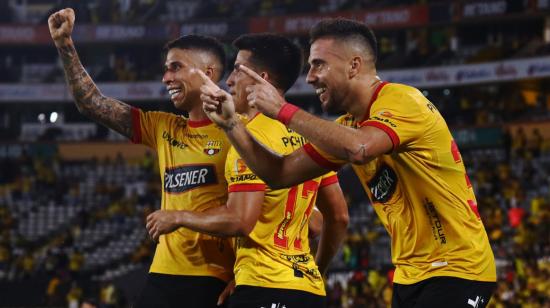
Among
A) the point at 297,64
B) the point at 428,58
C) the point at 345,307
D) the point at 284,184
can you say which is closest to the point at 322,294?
the point at 284,184

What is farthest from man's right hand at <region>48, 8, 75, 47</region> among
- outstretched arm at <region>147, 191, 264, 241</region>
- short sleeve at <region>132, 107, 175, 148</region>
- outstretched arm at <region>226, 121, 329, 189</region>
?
outstretched arm at <region>226, 121, 329, 189</region>

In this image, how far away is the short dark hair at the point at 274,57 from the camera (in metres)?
5.39

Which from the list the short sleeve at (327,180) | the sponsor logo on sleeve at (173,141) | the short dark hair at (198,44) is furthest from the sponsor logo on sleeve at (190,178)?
the short dark hair at (198,44)

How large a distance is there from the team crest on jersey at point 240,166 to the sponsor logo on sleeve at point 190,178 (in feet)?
1.77

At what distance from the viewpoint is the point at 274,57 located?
540cm

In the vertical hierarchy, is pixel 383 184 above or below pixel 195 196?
above

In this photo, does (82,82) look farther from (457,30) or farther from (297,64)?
(457,30)

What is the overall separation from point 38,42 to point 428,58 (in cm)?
1663

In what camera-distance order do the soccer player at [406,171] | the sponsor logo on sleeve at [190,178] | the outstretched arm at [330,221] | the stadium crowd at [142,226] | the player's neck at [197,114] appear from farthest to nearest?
the stadium crowd at [142,226] → the player's neck at [197,114] → the outstretched arm at [330,221] → the sponsor logo on sleeve at [190,178] → the soccer player at [406,171]

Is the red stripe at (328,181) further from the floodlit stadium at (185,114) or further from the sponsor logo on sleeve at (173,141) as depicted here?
the floodlit stadium at (185,114)

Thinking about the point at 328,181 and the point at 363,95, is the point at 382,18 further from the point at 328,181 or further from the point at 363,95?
the point at 363,95

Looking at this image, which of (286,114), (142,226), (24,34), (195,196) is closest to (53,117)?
(24,34)

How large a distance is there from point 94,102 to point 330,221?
1.67m

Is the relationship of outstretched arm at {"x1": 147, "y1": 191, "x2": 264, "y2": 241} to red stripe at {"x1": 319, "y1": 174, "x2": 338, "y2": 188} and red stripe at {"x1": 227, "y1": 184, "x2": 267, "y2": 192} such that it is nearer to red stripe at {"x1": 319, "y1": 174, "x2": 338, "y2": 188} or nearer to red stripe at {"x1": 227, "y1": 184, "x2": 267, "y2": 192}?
red stripe at {"x1": 227, "y1": 184, "x2": 267, "y2": 192}
